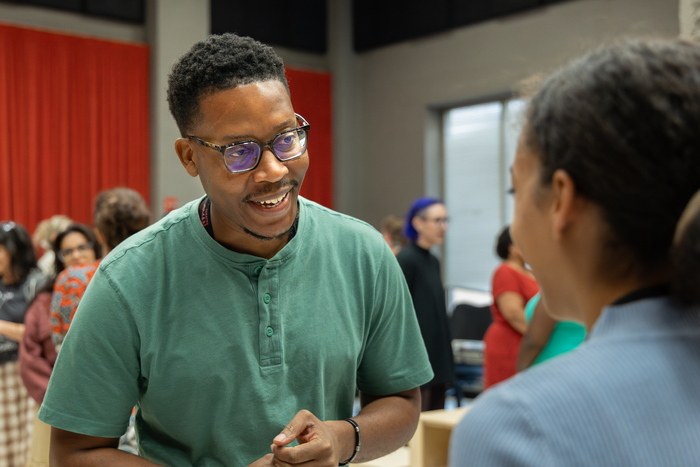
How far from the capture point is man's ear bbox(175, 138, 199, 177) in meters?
1.31

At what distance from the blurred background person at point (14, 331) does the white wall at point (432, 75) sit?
482 cm

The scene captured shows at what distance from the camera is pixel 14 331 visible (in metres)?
3.62

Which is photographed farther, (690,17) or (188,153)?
(690,17)

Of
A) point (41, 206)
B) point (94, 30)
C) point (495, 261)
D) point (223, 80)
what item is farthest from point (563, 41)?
point (223, 80)

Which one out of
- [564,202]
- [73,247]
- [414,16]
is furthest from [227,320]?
A: [414,16]

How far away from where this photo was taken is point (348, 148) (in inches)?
370

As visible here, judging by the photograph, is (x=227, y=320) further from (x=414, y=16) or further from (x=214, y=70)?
(x=414, y=16)

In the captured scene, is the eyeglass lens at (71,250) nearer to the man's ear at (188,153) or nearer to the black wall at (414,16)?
the man's ear at (188,153)

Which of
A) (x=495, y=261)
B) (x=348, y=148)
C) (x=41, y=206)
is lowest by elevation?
(x=495, y=261)

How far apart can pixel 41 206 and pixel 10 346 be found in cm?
377

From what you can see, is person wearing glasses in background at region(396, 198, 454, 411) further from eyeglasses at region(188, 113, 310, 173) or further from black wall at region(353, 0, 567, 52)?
black wall at region(353, 0, 567, 52)

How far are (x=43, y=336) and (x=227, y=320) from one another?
2361 mm

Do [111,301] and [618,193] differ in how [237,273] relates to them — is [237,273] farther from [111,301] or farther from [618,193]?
[618,193]

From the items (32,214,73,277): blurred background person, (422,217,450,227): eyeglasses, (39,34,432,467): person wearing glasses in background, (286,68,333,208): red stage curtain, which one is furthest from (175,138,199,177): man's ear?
(286,68,333,208): red stage curtain
